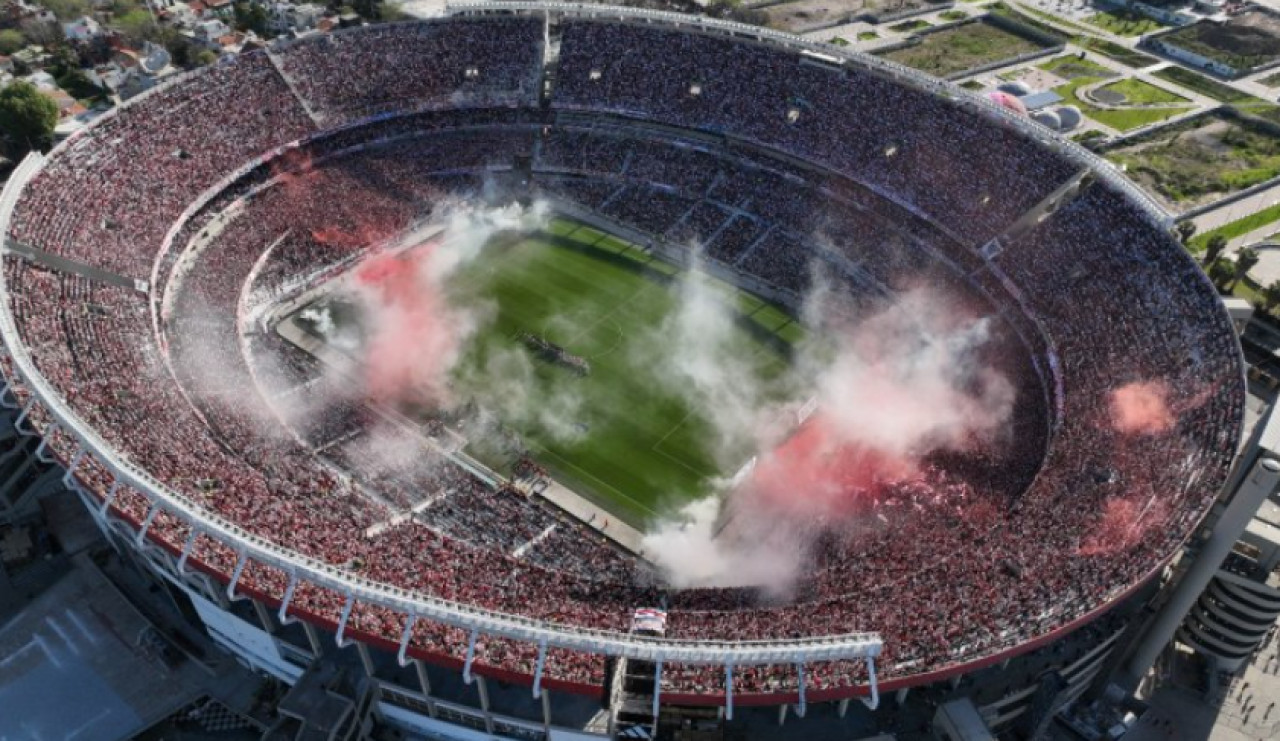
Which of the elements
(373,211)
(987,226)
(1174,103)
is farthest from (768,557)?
(1174,103)

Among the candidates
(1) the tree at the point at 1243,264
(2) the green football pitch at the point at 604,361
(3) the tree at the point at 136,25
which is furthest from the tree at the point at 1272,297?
(3) the tree at the point at 136,25

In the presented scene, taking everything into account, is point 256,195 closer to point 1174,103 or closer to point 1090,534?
point 1090,534

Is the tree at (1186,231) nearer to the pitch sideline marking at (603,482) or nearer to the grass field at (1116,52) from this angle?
the grass field at (1116,52)

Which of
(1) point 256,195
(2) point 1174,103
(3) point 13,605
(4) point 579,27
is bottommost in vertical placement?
(3) point 13,605

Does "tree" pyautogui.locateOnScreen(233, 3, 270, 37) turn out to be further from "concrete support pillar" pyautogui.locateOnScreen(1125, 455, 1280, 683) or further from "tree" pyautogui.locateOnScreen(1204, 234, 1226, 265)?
"concrete support pillar" pyautogui.locateOnScreen(1125, 455, 1280, 683)

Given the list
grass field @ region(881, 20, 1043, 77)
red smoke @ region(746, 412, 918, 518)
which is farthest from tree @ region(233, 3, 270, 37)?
red smoke @ region(746, 412, 918, 518)

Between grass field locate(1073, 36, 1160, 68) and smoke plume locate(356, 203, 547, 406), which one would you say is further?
grass field locate(1073, 36, 1160, 68)
